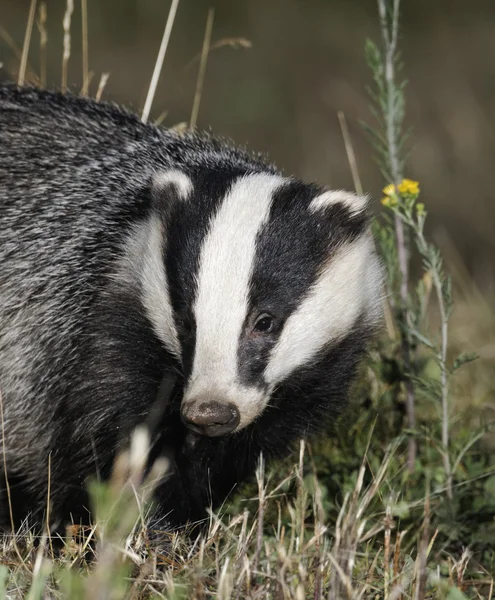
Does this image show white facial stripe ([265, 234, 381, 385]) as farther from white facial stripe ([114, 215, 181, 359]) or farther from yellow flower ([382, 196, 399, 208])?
white facial stripe ([114, 215, 181, 359])

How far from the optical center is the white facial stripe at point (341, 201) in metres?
3.57

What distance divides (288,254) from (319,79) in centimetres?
891

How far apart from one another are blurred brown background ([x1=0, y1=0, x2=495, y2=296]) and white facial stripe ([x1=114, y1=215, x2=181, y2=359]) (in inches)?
150

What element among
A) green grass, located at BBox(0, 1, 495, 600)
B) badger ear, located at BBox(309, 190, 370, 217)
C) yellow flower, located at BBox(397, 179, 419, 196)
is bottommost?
green grass, located at BBox(0, 1, 495, 600)

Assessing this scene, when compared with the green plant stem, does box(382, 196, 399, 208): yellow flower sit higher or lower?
higher

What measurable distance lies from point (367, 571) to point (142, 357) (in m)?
0.97

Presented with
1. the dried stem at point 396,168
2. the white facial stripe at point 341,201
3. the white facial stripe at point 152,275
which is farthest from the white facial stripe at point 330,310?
the dried stem at point 396,168

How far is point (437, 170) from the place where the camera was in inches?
384

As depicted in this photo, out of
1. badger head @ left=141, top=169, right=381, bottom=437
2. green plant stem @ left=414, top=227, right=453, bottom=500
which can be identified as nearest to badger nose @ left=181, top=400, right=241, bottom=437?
badger head @ left=141, top=169, right=381, bottom=437

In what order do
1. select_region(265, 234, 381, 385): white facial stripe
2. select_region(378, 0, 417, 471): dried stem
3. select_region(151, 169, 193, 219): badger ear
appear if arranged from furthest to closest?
select_region(378, 0, 417, 471): dried stem < select_region(151, 169, 193, 219): badger ear < select_region(265, 234, 381, 385): white facial stripe

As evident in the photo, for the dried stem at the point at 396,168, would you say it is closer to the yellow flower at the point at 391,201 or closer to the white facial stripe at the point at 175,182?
the yellow flower at the point at 391,201

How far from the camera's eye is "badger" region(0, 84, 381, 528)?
10.8ft

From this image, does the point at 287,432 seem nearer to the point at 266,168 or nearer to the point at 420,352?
the point at 266,168

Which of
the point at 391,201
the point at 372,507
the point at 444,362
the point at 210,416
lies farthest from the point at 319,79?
the point at 210,416
